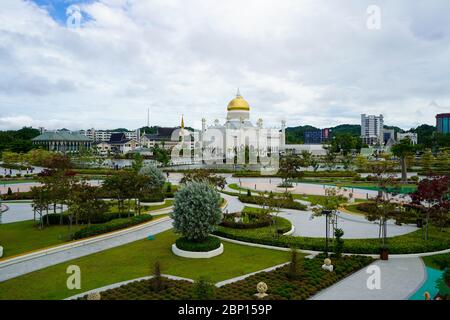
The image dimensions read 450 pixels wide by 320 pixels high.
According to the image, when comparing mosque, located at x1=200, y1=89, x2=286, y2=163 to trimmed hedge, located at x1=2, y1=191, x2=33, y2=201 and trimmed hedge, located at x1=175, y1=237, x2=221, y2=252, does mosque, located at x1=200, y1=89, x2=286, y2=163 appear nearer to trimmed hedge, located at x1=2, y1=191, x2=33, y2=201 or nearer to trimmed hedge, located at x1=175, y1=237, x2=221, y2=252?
trimmed hedge, located at x1=2, y1=191, x2=33, y2=201

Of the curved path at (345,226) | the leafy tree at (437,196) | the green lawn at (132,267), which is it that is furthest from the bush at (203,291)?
the leafy tree at (437,196)

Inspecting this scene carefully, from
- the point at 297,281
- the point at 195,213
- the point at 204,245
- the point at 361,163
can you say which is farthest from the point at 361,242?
the point at 361,163

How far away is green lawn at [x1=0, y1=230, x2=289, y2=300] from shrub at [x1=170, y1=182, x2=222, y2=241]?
59.0 inches

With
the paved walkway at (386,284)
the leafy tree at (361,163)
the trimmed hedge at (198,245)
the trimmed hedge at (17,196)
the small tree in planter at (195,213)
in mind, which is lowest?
the paved walkway at (386,284)

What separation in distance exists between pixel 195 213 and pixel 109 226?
7.06 meters

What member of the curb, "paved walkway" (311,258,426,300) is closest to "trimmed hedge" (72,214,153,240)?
the curb

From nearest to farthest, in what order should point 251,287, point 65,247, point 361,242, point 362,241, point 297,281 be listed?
point 251,287
point 297,281
point 65,247
point 361,242
point 362,241

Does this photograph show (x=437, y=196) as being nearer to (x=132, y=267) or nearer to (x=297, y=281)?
(x=297, y=281)

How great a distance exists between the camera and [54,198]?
77.4 feet

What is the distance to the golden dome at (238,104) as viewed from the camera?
313ft

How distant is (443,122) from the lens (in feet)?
575

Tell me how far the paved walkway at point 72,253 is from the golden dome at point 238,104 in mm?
72297

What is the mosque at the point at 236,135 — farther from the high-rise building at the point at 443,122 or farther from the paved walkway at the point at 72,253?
the high-rise building at the point at 443,122
